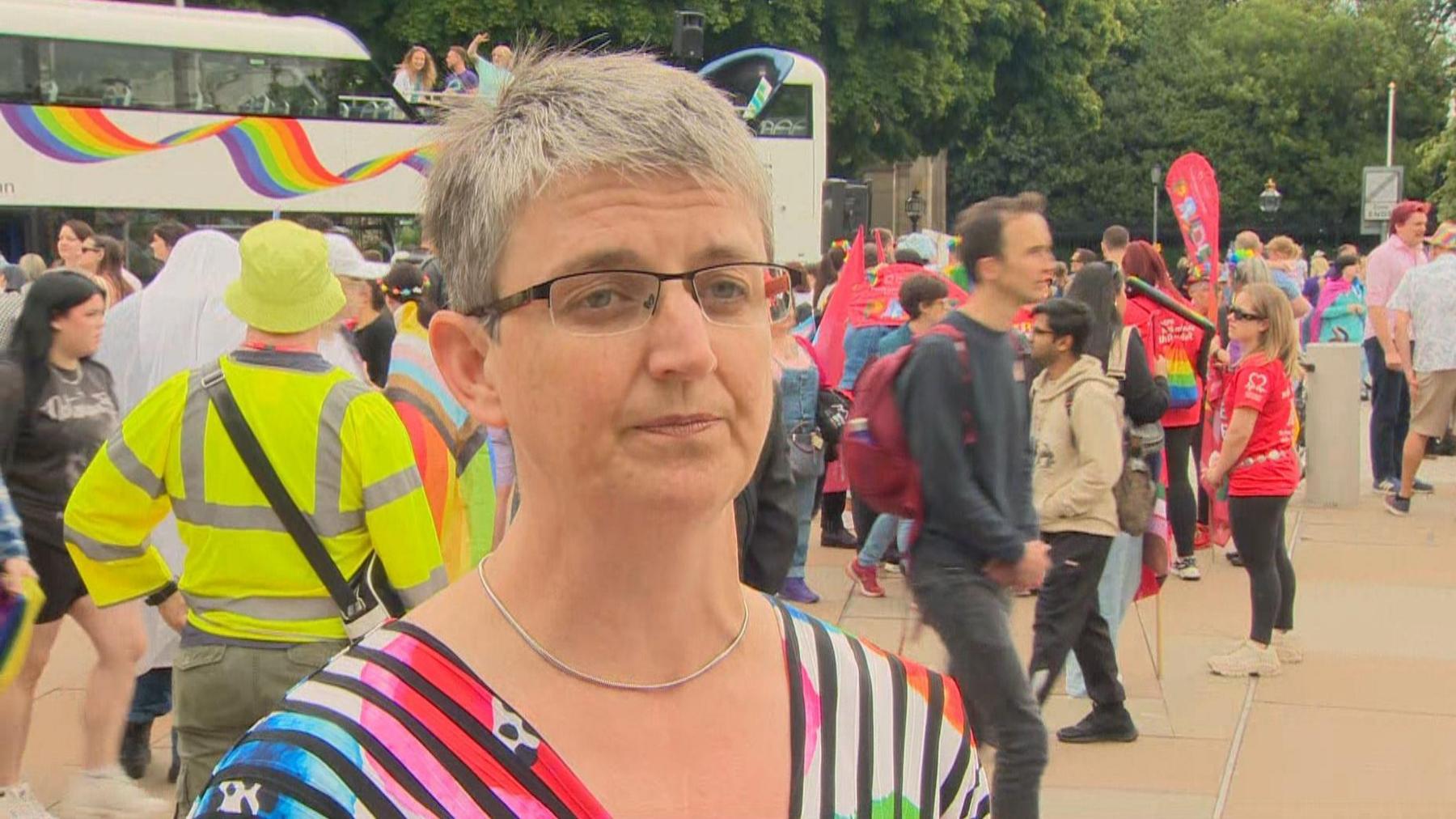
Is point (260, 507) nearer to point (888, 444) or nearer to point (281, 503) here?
point (281, 503)

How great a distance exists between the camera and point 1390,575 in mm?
9633

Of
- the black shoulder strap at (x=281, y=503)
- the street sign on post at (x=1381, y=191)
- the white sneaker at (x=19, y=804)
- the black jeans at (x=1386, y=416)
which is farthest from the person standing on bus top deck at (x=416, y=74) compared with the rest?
the black shoulder strap at (x=281, y=503)

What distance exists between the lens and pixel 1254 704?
277 inches

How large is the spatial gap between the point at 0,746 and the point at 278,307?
211 cm

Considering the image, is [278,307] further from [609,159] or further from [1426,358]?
[1426,358]

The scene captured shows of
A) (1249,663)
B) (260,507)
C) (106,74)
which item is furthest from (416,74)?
(260,507)

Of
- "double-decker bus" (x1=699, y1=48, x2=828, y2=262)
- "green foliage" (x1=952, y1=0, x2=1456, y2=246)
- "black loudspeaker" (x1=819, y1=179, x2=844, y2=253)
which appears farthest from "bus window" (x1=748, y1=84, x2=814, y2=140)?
"green foliage" (x1=952, y1=0, x2=1456, y2=246)

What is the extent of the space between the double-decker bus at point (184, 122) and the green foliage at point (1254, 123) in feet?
120

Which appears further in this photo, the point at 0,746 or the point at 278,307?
the point at 0,746

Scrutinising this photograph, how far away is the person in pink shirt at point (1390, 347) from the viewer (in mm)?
11633

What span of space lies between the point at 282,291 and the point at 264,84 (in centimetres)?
1879

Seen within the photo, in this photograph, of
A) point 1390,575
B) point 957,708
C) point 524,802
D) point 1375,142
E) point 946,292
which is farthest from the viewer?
point 1375,142

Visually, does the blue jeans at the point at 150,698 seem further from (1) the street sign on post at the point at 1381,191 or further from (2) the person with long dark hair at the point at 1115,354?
(1) the street sign on post at the point at 1381,191

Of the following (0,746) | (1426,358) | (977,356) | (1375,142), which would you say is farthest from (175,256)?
(1375,142)
